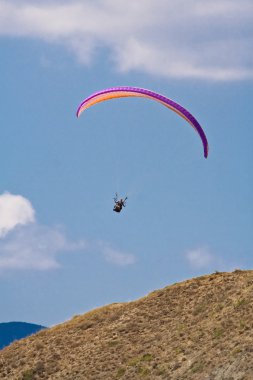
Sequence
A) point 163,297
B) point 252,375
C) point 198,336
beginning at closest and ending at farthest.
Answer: point 252,375
point 198,336
point 163,297

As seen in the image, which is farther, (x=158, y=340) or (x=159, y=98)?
(x=158, y=340)

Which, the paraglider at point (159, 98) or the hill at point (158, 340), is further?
the paraglider at point (159, 98)

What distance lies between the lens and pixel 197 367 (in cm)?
5878

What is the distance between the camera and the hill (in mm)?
59688

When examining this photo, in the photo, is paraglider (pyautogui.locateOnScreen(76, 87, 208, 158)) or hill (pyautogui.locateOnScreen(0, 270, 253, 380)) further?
paraglider (pyautogui.locateOnScreen(76, 87, 208, 158))

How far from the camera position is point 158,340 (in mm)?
68125

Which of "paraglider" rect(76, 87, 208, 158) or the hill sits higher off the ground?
"paraglider" rect(76, 87, 208, 158)

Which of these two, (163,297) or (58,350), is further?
(163,297)

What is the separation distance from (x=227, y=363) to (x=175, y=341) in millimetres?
9635

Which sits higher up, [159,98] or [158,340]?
[159,98]

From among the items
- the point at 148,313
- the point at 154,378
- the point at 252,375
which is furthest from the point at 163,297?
the point at 252,375

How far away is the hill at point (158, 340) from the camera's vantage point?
5969 centimetres

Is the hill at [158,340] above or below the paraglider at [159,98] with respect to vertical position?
below

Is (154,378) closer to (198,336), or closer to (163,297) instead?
(198,336)
